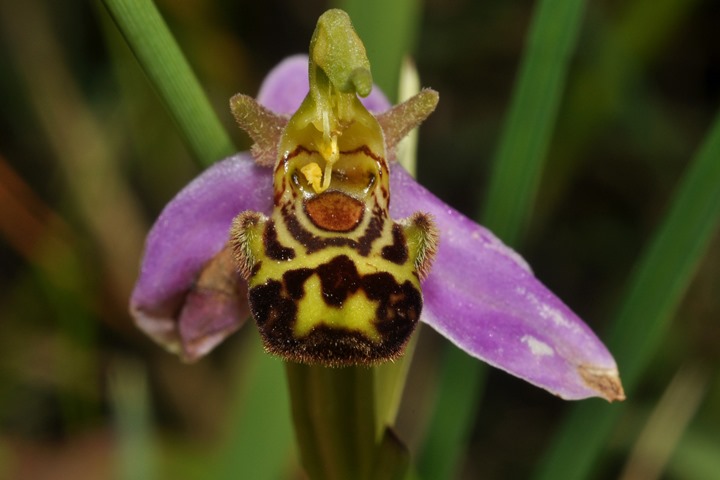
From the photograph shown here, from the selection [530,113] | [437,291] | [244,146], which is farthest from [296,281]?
[244,146]

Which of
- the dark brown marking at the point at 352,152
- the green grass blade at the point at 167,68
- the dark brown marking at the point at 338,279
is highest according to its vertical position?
the green grass blade at the point at 167,68

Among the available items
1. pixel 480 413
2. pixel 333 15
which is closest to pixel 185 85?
pixel 333 15

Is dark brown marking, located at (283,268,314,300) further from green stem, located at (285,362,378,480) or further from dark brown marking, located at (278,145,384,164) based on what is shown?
dark brown marking, located at (278,145,384,164)

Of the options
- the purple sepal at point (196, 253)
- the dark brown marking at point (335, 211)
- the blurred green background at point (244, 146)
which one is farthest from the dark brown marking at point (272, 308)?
the blurred green background at point (244, 146)

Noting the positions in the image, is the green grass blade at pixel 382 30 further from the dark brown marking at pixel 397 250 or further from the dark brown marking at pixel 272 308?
the dark brown marking at pixel 272 308

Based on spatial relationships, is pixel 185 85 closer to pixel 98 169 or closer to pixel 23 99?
pixel 98 169

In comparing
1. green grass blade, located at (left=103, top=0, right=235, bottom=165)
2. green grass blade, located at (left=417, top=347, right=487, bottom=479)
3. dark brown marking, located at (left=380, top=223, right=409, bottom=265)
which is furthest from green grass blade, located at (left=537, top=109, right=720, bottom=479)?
green grass blade, located at (left=103, top=0, right=235, bottom=165)

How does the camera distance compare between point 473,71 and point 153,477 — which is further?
point 473,71
